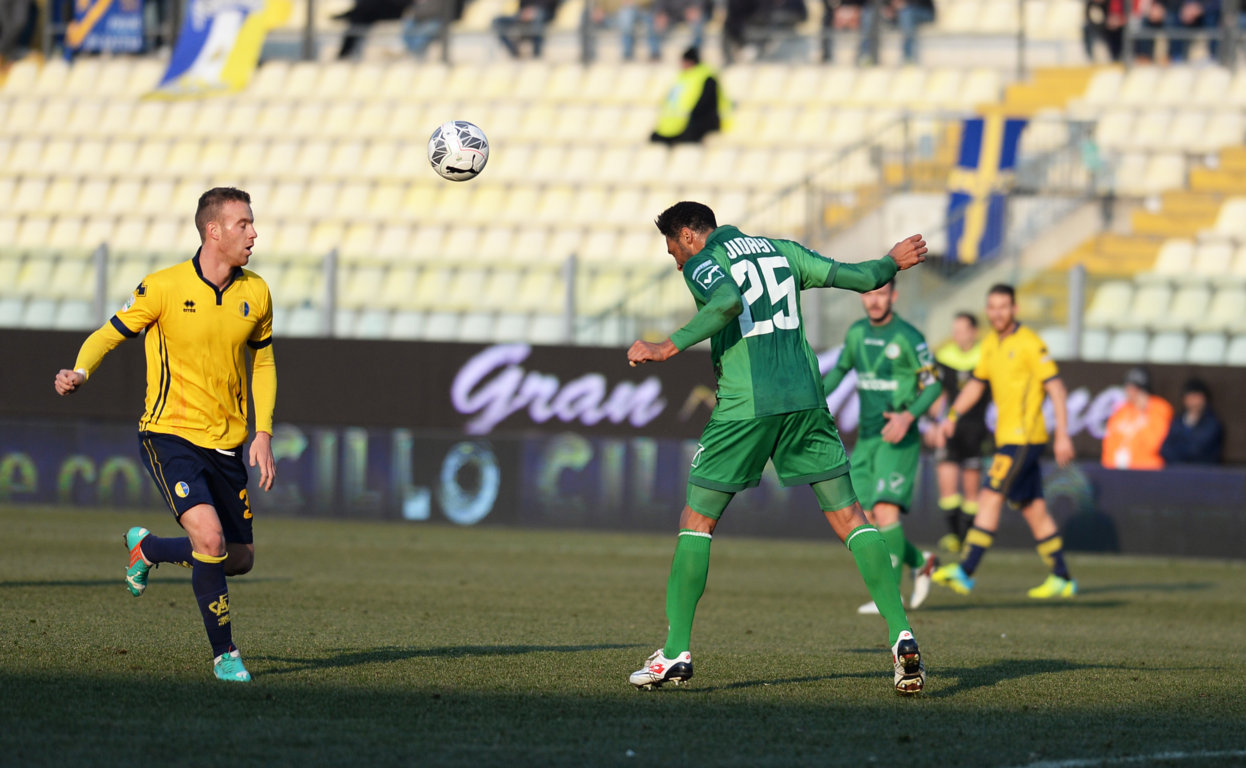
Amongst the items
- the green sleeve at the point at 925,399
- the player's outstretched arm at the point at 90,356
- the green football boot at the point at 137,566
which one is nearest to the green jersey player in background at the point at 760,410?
the green football boot at the point at 137,566

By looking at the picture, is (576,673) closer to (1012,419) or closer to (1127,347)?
(1012,419)

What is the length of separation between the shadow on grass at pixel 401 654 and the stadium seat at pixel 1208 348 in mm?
11314

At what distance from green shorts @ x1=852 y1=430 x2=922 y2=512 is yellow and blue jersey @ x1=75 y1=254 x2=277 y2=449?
571cm

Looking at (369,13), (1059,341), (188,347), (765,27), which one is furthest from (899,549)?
(369,13)

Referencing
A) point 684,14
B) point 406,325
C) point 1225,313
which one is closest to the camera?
point 1225,313

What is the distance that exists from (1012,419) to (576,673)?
6339 mm

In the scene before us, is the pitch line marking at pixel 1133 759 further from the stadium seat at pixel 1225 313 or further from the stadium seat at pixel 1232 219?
the stadium seat at pixel 1232 219

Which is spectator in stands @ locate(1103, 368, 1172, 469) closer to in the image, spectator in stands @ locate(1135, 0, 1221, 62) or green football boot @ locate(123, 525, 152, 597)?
spectator in stands @ locate(1135, 0, 1221, 62)

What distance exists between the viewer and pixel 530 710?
7168mm

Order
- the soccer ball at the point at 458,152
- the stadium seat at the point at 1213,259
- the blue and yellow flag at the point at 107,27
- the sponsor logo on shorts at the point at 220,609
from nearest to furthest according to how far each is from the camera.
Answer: the sponsor logo on shorts at the point at 220,609 → the soccer ball at the point at 458,152 → the stadium seat at the point at 1213,259 → the blue and yellow flag at the point at 107,27

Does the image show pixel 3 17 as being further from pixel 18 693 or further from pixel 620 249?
pixel 18 693

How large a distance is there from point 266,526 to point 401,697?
1164 cm

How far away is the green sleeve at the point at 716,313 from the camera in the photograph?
24.7 ft

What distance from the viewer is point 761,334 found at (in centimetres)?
794
